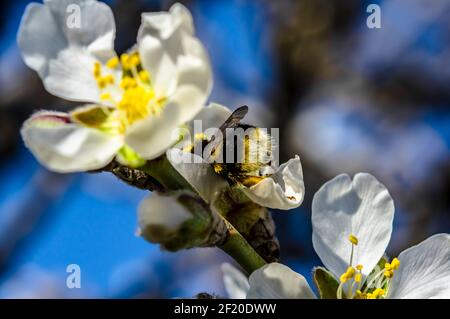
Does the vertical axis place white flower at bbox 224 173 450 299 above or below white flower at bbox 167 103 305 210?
below

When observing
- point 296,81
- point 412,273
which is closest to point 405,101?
point 296,81

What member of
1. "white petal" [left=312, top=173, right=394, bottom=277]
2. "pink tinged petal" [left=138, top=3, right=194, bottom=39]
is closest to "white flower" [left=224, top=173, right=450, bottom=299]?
"white petal" [left=312, top=173, right=394, bottom=277]

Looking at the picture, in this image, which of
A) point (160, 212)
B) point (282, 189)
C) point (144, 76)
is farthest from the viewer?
point (282, 189)

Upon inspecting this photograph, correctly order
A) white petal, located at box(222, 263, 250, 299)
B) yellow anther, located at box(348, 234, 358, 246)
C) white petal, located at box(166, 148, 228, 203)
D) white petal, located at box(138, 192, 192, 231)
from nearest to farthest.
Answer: white petal, located at box(138, 192, 192, 231) → white petal, located at box(166, 148, 228, 203) → yellow anther, located at box(348, 234, 358, 246) → white petal, located at box(222, 263, 250, 299)

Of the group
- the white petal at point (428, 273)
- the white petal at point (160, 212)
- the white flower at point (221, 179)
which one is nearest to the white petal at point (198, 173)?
the white flower at point (221, 179)

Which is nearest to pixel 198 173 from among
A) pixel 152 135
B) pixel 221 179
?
pixel 221 179

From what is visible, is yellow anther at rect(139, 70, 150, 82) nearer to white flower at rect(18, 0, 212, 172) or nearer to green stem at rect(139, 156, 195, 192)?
white flower at rect(18, 0, 212, 172)

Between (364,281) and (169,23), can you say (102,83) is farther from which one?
(364,281)
